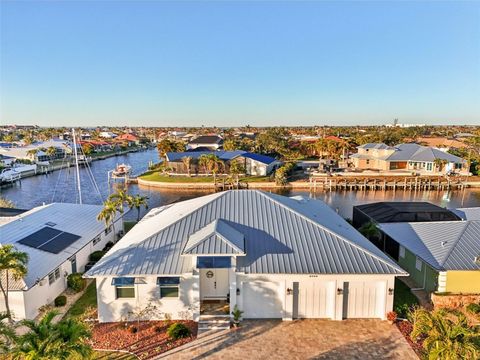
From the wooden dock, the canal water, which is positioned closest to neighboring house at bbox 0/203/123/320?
the canal water

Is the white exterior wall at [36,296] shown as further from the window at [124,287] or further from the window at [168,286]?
the window at [168,286]

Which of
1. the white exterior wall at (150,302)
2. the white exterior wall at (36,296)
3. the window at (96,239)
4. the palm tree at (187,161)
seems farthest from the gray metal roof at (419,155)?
the white exterior wall at (36,296)

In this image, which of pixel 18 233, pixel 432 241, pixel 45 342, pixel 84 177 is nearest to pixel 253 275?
pixel 45 342

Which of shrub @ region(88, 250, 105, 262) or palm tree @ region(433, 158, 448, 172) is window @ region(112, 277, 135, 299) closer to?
shrub @ region(88, 250, 105, 262)

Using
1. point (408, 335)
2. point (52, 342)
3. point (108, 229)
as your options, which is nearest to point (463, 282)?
point (408, 335)

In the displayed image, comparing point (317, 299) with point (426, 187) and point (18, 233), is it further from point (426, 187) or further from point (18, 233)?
point (426, 187)

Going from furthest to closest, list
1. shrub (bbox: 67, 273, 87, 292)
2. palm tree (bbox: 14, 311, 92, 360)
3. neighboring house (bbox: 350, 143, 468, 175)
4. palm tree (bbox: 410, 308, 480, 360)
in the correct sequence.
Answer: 1. neighboring house (bbox: 350, 143, 468, 175)
2. shrub (bbox: 67, 273, 87, 292)
3. palm tree (bbox: 410, 308, 480, 360)
4. palm tree (bbox: 14, 311, 92, 360)
